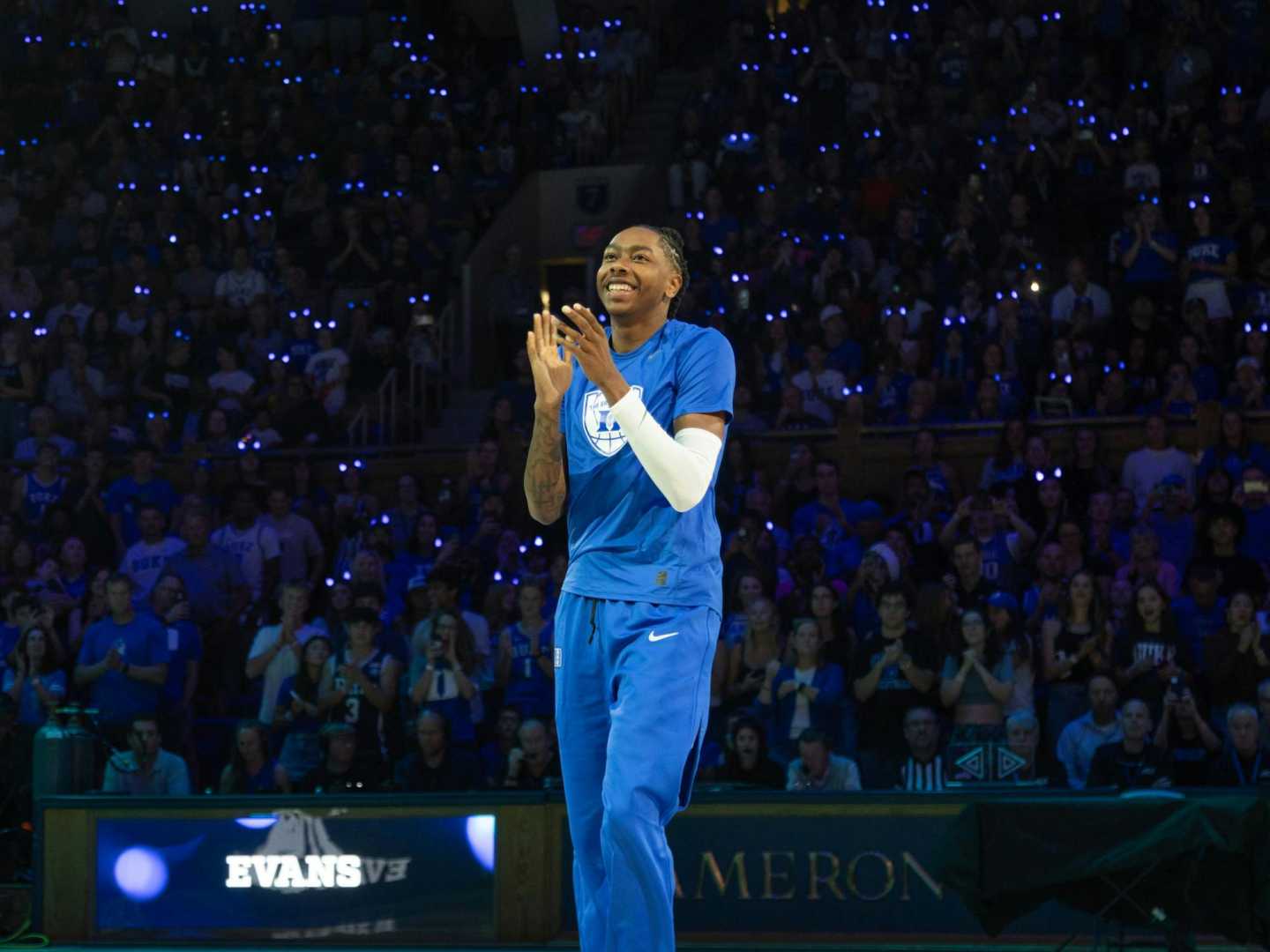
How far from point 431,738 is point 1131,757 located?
349 cm

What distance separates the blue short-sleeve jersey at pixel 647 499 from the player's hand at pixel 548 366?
4.1 inches

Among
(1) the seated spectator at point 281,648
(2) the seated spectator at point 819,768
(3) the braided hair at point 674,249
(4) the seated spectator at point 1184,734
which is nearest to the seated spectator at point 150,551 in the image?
(1) the seated spectator at point 281,648

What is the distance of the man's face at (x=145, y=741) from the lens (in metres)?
9.88

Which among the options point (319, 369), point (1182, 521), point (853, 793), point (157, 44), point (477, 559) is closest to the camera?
point (853, 793)

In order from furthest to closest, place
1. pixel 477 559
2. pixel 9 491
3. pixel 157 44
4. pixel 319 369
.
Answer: pixel 157 44 < pixel 319 369 < pixel 9 491 < pixel 477 559

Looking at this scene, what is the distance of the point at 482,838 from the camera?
8188 millimetres

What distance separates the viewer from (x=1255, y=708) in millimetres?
8953

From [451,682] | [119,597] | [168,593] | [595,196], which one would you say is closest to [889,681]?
[451,682]

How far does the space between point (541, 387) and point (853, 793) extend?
382 cm

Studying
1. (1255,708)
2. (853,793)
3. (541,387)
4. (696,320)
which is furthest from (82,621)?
(541,387)

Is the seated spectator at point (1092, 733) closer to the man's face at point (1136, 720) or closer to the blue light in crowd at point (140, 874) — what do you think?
the man's face at point (1136, 720)

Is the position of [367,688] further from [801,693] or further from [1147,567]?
[1147,567]

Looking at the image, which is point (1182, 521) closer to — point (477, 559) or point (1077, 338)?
point (1077, 338)

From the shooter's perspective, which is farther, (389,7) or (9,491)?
(389,7)
